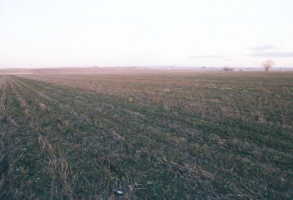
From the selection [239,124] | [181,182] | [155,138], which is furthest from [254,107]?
[181,182]

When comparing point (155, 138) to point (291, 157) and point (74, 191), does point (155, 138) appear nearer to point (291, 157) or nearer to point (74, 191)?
point (74, 191)

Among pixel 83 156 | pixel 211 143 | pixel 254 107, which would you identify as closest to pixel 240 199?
pixel 211 143

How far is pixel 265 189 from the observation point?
12.4 ft

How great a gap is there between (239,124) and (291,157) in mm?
3173

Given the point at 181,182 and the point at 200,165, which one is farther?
the point at 200,165

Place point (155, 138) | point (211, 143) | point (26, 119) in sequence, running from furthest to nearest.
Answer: point (26, 119)
point (155, 138)
point (211, 143)

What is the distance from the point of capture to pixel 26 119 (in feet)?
29.2

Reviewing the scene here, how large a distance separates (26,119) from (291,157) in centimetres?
1078

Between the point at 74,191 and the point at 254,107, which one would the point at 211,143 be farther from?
the point at 254,107

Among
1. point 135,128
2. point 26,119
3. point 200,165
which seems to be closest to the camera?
point 200,165

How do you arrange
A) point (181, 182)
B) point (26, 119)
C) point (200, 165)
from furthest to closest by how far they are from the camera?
point (26, 119), point (200, 165), point (181, 182)

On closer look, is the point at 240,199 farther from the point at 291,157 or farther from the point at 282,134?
the point at 282,134

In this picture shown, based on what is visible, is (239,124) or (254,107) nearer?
(239,124)

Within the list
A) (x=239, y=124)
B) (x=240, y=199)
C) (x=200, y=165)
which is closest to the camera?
(x=240, y=199)
